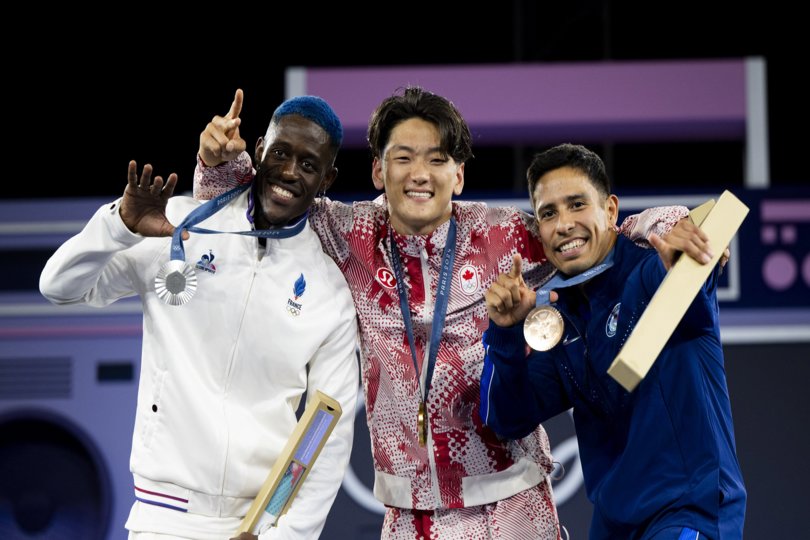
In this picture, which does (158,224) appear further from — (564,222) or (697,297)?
(697,297)

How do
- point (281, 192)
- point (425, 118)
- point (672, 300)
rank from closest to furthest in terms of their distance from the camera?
point (672, 300) → point (281, 192) → point (425, 118)

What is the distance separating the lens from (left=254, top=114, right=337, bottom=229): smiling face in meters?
2.71

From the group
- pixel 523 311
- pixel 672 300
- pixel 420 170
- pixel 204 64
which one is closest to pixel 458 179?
pixel 420 170

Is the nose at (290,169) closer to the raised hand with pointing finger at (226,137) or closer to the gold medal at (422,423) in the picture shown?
the raised hand with pointing finger at (226,137)

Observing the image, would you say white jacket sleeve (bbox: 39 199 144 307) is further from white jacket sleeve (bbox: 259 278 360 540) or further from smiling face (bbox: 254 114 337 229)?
white jacket sleeve (bbox: 259 278 360 540)

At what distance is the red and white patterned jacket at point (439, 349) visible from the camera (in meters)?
2.79

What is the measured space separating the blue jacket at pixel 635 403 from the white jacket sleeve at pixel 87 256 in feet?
3.11

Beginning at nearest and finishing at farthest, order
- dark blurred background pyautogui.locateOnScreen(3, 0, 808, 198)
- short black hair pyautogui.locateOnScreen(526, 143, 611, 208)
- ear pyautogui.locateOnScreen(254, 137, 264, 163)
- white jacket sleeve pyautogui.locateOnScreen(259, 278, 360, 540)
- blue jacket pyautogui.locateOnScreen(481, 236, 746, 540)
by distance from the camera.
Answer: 1. blue jacket pyautogui.locateOnScreen(481, 236, 746, 540)
2. white jacket sleeve pyautogui.locateOnScreen(259, 278, 360, 540)
3. short black hair pyautogui.locateOnScreen(526, 143, 611, 208)
4. ear pyautogui.locateOnScreen(254, 137, 264, 163)
5. dark blurred background pyautogui.locateOnScreen(3, 0, 808, 198)

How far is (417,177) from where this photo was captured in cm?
284

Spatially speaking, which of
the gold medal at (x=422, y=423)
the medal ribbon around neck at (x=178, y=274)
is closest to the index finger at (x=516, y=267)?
the gold medal at (x=422, y=423)

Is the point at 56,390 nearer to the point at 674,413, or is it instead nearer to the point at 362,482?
the point at 362,482

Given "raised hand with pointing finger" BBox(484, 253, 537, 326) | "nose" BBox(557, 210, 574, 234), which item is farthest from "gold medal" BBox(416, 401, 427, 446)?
"nose" BBox(557, 210, 574, 234)

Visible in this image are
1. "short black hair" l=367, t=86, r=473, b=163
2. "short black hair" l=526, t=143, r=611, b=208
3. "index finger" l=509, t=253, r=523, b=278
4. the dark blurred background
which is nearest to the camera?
"index finger" l=509, t=253, r=523, b=278

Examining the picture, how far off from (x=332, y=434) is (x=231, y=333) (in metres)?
0.37
